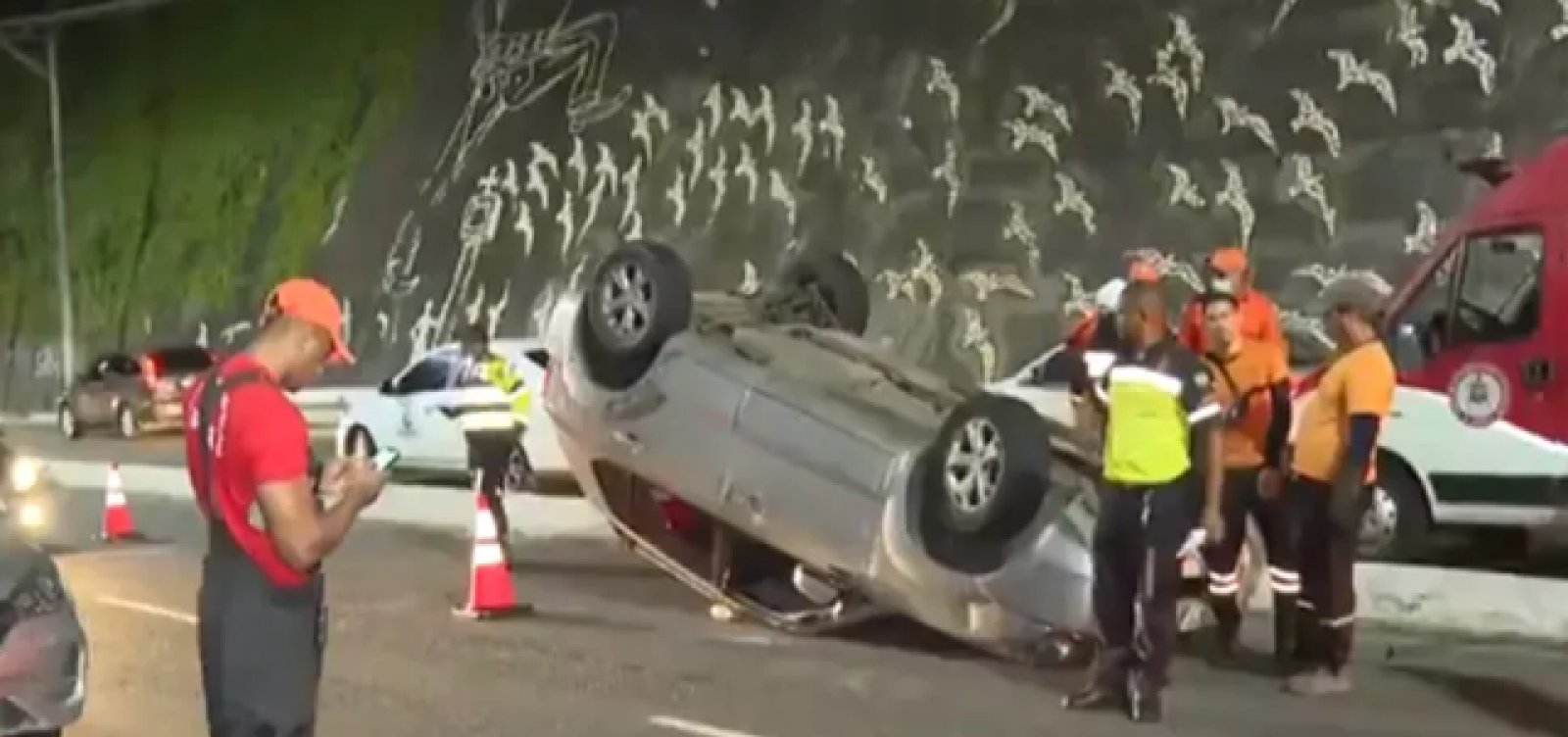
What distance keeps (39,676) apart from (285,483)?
2.21m

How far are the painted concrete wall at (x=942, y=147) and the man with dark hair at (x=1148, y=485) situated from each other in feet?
30.1

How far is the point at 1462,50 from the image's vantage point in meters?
17.5

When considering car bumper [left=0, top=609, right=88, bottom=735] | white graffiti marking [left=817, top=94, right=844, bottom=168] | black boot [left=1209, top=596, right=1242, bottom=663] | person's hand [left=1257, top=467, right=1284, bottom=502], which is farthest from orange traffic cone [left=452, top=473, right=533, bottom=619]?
white graffiti marking [left=817, top=94, right=844, bottom=168]

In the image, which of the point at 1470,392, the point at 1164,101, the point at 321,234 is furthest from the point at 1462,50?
the point at 321,234

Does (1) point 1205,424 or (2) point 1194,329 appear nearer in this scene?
(1) point 1205,424

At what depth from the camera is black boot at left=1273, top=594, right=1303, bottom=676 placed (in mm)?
10141

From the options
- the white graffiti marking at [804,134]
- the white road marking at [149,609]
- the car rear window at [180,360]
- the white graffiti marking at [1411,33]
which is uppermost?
→ the white graffiti marking at [1411,33]

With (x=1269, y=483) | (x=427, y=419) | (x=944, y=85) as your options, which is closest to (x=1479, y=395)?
(x=1269, y=483)

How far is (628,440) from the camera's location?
38.5 feet

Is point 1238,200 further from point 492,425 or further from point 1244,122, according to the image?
point 492,425

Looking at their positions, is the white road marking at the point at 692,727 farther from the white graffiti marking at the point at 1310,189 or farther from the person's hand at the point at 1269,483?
the white graffiti marking at the point at 1310,189

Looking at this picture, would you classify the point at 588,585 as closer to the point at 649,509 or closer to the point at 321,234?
the point at 649,509

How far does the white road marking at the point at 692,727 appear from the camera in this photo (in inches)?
352

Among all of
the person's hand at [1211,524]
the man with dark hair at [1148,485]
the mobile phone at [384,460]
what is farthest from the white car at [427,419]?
the mobile phone at [384,460]
